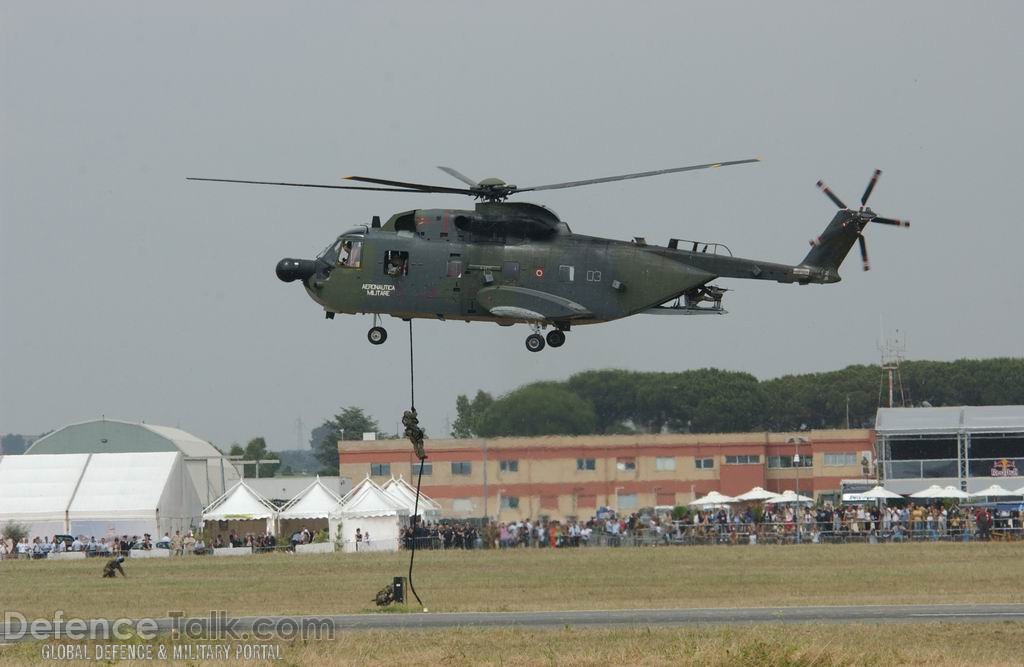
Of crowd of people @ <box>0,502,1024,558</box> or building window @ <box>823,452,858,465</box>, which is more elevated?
building window @ <box>823,452,858,465</box>

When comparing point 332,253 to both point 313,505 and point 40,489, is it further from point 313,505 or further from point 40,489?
point 40,489

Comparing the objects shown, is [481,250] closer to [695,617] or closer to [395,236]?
[395,236]

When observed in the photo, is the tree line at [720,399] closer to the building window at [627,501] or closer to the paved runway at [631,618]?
the building window at [627,501]

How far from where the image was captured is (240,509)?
67.1 meters

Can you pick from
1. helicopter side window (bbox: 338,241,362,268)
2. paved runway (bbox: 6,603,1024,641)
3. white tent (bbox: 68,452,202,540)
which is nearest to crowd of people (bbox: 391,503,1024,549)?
white tent (bbox: 68,452,202,540)

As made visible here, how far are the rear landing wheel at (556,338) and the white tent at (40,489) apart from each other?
1648 inches

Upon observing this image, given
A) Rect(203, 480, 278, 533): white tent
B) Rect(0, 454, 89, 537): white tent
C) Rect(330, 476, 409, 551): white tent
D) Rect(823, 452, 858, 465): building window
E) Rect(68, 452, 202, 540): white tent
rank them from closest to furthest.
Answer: Rect(330, 476, 409, 551): white tent, Rect(203, 480, 278, 533): white tent, Rect(0, 454, 89, 537): white tent, Rect(68, 452, 202, 540): white tent, Rect(823, 452, 858, 465): building window

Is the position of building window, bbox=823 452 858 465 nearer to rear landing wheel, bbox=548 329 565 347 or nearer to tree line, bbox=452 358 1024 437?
tree line, bbox=452 358 1024 437

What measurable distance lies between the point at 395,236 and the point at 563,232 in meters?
4.01

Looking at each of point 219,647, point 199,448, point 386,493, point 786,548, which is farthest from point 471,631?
point 199,448

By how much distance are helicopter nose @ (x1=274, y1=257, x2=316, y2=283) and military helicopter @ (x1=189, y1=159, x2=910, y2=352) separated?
48mm

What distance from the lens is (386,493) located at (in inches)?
2672

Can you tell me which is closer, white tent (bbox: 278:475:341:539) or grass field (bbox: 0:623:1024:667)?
grass field (bbox: 0:623:1024:667)

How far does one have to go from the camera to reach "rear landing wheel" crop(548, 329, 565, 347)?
33.4m
